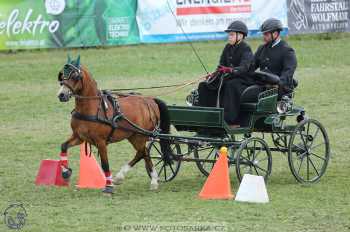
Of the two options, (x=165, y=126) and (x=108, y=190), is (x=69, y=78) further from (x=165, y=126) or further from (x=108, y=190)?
(x=165, y=126)

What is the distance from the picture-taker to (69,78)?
1000 centimetres

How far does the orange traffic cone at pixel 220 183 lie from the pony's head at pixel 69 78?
1.76 metres

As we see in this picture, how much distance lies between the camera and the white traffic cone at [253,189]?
963 centimetres

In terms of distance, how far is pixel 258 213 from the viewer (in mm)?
9180

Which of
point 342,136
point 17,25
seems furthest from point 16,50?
point 342,136

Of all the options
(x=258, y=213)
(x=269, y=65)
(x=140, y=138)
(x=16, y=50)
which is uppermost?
(x=16, y=50)

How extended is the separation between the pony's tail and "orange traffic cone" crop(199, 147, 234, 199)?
1.10m

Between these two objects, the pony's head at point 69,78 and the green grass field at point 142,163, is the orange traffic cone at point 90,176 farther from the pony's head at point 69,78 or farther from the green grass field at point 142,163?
the pony's head at point 69,78

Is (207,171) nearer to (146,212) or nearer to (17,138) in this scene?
(146,212)

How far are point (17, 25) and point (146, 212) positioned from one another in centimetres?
1524

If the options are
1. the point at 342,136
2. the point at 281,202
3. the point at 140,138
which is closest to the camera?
the point at 281,202

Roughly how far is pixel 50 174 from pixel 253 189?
2.60 meters

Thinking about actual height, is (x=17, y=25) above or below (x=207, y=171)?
above

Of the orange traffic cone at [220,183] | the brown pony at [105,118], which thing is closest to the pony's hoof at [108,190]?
the brown pony at [105,118]
